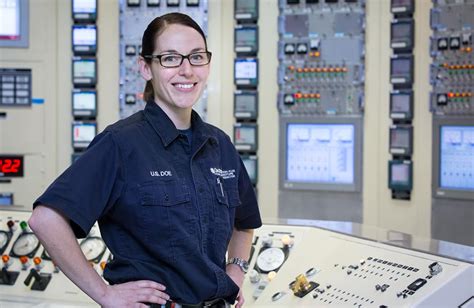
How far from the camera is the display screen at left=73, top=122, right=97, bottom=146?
15.9 ft

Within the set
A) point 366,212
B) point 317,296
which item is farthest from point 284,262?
point 366,212

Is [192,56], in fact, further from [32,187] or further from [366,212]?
[32,187]

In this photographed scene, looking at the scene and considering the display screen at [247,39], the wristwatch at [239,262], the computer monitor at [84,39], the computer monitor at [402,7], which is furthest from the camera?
the computer monitor at [84,39]

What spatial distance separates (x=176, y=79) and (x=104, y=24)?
139 inches

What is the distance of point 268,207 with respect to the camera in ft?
15.4

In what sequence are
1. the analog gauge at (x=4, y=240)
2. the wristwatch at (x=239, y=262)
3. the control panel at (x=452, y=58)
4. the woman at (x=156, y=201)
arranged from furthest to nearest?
the control panel at (x=452, y=58), the analog gauge at (x=4, y=240), the wristwatch at (x=239, y=262), the woman at (x=156, y=201)

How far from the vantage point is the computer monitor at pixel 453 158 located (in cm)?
422

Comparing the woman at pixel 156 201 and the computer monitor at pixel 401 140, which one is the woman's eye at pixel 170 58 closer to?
the woman at pixel 156 201

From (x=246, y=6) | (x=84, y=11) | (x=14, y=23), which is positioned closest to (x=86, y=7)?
(x=84, y=11)

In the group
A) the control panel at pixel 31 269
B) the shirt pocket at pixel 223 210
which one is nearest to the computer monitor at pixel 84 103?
the control panel at pixel 31 269

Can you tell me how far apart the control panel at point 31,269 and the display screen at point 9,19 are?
2327mm

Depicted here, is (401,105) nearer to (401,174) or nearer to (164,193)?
(401,174)

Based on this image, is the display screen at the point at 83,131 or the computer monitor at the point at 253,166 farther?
the display screen at the point at 83,131

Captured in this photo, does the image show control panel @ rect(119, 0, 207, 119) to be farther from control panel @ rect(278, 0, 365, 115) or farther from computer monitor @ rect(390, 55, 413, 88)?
computer monitor @ rect(390, 55, 413, 88)
